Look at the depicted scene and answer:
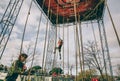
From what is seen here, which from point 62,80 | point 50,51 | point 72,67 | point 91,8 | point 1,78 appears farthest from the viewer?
point 72,67

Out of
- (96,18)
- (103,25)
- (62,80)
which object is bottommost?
(62,80)

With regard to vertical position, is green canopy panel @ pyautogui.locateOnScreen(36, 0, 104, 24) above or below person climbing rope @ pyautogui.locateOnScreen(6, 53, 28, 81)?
above

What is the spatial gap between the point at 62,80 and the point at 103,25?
1779cm

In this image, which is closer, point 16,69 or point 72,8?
point 16,69

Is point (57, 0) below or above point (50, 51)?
above

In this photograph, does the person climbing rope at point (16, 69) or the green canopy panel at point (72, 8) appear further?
the green canopy panel at point (72, 8)

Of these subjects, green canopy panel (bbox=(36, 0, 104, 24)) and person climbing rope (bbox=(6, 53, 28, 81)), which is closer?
person climbing rope (bbox=(6, 53, 28, 81))

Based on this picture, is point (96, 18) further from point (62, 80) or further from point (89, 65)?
point (89, 65)

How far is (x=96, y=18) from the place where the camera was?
13.0 metres

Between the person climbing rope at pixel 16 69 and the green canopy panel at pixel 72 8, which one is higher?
the green canopy panel at pixel 72 8

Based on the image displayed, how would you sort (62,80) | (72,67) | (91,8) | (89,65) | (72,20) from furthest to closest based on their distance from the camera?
1. (72,67)
2. (89,65)
3. (62,80)
4. (72,20)
5. (91,8)

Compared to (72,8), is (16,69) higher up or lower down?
lower down

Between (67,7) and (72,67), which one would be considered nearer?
(67,7)

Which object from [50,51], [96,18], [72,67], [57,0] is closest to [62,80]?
[50,51]
